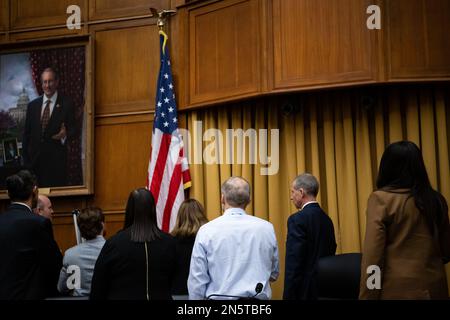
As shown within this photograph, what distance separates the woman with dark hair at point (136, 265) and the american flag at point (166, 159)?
310 centimetres

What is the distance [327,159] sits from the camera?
23.0 ft

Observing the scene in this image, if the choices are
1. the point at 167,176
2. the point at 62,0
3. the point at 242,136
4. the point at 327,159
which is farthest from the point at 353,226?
the point at 62,0

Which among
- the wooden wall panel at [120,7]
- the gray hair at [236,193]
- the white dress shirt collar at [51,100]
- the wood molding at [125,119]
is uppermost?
the wooden wall panel at [120,7]

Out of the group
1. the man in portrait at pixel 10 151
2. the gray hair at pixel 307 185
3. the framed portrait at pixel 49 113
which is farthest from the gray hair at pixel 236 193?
the man in portrait at pixel 10 151

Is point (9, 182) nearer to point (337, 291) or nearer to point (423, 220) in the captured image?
point (337, 291)

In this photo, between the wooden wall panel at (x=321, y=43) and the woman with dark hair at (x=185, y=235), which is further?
the wooden wall panel at (x=321, y=43)

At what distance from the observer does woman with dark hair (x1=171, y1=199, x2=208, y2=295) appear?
4.95m

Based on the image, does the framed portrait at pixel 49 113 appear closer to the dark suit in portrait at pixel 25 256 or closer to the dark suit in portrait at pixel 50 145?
the dark suit in portrait at pixel 50 145

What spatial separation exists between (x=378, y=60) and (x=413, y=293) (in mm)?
3282

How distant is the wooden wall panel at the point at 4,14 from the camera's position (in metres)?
8.60

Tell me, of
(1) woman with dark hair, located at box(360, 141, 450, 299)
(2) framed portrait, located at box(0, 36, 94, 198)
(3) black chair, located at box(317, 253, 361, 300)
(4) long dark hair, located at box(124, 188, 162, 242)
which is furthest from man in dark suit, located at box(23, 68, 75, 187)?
(1) woman with dark hair, located at box(360, 141, 450, 299)

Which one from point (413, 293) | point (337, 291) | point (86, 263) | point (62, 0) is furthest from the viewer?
point (62, 0)

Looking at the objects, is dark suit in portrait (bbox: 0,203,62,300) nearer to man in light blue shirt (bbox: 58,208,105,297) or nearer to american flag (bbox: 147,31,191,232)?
man in light blue shirt (bbox: 58,208,105,297)

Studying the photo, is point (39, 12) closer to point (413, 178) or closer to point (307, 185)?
point (307, 185)
